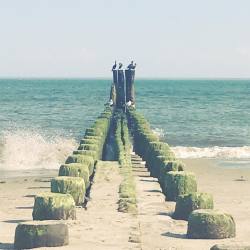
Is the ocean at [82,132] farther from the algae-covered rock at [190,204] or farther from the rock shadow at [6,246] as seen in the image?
the rock shadow at [6,246]

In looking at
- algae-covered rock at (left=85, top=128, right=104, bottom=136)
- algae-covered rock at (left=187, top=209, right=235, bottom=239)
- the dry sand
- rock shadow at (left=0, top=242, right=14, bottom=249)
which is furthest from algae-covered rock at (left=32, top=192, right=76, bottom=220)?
algae-covered rock at (left=85, top=128, right=104, bottom=136)

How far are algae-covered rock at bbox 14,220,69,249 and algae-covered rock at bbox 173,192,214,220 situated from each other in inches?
124

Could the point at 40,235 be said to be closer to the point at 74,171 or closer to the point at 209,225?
the point at 209,225

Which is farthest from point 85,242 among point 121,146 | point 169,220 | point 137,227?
point 121,146

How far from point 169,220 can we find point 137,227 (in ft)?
3.93

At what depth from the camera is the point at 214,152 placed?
43531 millimetres

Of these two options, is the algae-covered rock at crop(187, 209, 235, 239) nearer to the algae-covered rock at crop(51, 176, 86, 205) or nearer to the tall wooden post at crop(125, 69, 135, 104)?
the algae-covered rock at crop(51, 176, 86, 205)

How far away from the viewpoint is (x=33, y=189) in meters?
22.2

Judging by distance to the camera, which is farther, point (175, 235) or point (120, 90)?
point (120, 90)

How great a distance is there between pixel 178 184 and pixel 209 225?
13.5 feet

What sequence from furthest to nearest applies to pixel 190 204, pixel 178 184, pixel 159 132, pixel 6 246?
1. pixel 159 132
2. pixel 178 184
3. pixel 190 204
4. pixel 6 246

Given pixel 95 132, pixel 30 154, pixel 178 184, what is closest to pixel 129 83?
pixel 30 154

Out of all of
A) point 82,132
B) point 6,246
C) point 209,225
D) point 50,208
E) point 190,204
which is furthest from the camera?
point 82,132

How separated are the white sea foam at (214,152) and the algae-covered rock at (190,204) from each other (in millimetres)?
25967
